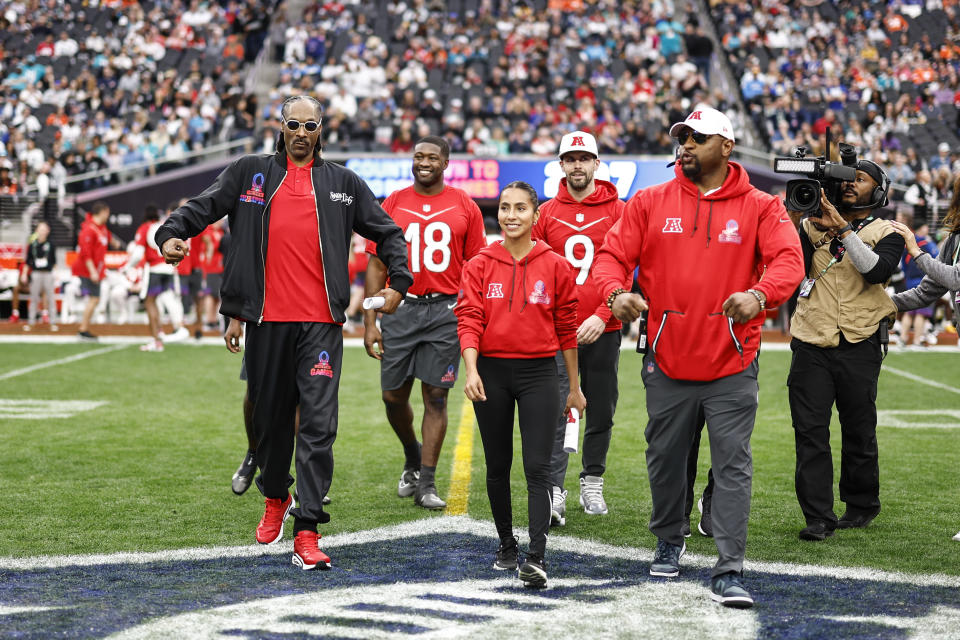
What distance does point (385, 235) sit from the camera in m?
5.75

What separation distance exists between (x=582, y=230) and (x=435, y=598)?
2.73 meters

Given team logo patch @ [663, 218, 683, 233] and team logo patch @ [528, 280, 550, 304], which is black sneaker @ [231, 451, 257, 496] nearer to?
team logo patch @ [528, 280, 550, 304]

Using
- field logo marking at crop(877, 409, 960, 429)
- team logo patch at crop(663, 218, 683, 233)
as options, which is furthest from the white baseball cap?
field logo marking at crop(877, 409, 960, 429)

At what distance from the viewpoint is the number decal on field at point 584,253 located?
260 inches

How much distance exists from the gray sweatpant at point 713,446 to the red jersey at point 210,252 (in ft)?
46.2

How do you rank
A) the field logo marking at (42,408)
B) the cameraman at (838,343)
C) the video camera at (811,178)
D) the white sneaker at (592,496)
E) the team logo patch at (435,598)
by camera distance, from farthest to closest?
1. the field logo marking at (42,408)
2. the white sneaker at (592,496)
3. the cameraman at (838,343)
4. the video camera at (811,178)
5. the team logo patch at (435,598)

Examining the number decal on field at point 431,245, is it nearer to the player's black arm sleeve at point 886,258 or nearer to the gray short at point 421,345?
the gray short at point 421,345

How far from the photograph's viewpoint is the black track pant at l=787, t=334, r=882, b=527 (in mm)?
6160

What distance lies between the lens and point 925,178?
2241 cm

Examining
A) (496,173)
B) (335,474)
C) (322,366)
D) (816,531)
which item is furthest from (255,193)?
(496,173)

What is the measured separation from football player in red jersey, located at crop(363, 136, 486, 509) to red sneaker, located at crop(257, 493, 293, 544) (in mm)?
1177

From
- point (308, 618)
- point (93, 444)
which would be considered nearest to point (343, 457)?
point (93, 444)

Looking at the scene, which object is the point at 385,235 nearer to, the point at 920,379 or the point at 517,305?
the point at 517,305

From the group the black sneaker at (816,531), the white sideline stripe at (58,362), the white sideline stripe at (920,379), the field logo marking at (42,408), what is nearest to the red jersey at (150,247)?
the white sideline stripe at (58,362)
